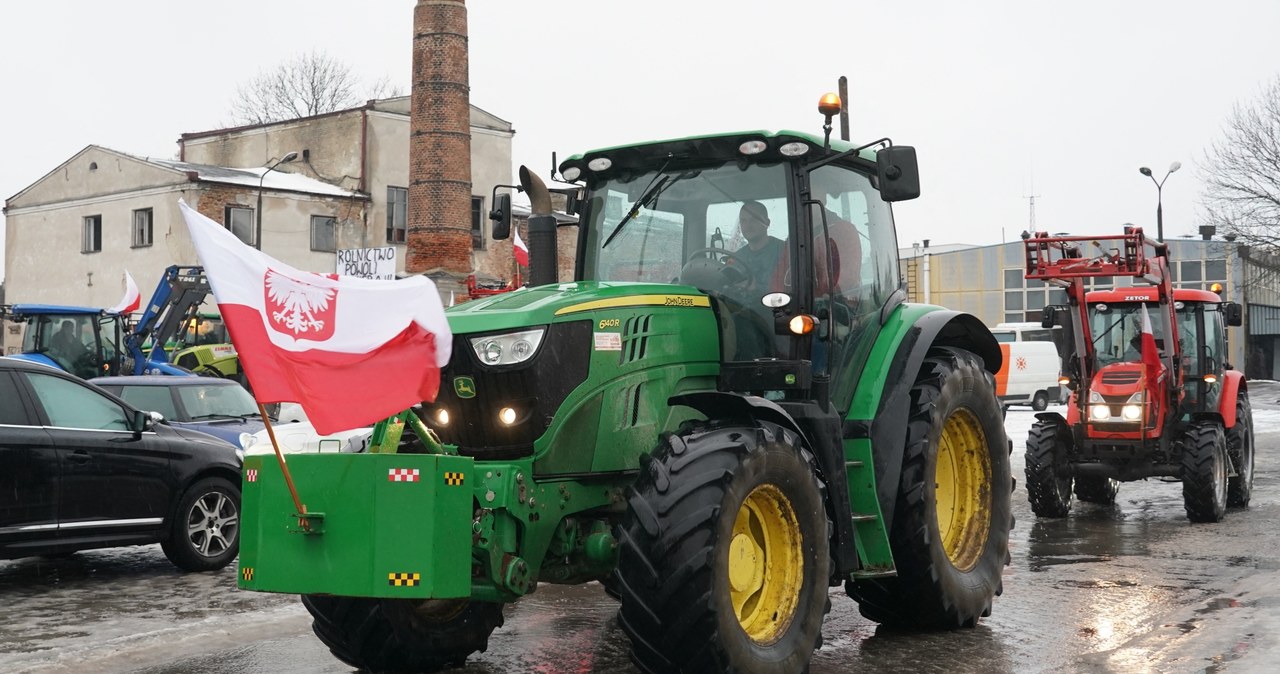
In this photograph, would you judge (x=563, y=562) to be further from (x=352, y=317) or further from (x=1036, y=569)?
(x=1036, y=569)

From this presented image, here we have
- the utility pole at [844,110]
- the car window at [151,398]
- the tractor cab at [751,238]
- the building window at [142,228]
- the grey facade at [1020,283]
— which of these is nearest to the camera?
the tractor cab at [751,238]

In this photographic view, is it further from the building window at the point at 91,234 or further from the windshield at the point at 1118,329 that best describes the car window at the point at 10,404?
the building window at the point at 91,234

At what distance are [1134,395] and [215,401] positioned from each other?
912 centimetres

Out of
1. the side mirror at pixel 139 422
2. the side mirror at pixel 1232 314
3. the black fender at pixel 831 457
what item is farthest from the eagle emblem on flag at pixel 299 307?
the side mirror at pixel 1232 314

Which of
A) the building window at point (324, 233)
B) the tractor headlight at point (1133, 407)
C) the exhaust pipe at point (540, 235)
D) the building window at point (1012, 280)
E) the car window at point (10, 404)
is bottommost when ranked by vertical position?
the tractor headlight at point (1133, 407)

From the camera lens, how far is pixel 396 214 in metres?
47.9

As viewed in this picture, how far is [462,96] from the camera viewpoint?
3550cm

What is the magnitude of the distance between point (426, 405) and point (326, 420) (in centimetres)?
76

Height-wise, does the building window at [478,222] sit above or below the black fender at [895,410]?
above

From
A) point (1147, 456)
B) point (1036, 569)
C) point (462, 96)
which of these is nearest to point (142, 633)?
point (1036, 569)

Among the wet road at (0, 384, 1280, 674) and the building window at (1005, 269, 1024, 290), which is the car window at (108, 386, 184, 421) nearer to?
the wet road at (0, 384, 1280, 674)

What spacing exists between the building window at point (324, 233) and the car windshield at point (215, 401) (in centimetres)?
3223

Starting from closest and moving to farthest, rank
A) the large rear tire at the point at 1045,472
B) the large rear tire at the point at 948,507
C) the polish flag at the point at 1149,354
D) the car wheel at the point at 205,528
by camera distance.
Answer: the large rear tire at the point at 948,507
the car wheel at the point at 205,528
the large rear tire at the point at 1045,472
the polish flag at the point at 1149,354

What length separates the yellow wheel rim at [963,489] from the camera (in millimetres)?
7930
